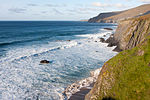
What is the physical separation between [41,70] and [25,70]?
2.51 m

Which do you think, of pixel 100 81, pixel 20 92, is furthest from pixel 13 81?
pixel 100 81

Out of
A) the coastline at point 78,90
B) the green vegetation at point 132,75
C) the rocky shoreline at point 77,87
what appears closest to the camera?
the green vegetation at point 132,75

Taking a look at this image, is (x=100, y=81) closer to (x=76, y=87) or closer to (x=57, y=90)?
(x=76, y=87)

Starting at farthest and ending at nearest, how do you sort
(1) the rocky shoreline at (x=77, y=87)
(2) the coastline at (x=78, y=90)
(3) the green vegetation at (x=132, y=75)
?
(1) the rocky shoreline at (x=77, y=87)
(2) the coastline at (x=78, y=90)
(3) the green vegetation at (x=132, y=75)

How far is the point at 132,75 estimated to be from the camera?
884 centimetres

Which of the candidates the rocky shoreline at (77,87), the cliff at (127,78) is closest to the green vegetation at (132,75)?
the cliff at (127,78)

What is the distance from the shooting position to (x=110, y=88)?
30.7 feet

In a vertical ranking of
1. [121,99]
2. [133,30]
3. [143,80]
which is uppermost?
[133,30]

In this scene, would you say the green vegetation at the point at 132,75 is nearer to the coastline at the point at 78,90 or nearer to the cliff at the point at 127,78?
the cliff at the point at 127,78

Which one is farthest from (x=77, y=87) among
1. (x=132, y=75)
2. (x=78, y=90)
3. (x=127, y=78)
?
(x=132, y=75)

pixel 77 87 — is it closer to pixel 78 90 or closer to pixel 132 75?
pixel 78 90

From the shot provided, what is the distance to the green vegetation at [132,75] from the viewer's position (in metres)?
8.16

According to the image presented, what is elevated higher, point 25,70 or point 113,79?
point 113,79

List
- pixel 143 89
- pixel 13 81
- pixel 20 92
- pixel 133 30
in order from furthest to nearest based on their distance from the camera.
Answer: pixel 133 30 → pixel 13 81 → pixel 20 92 → pixel 143 89
